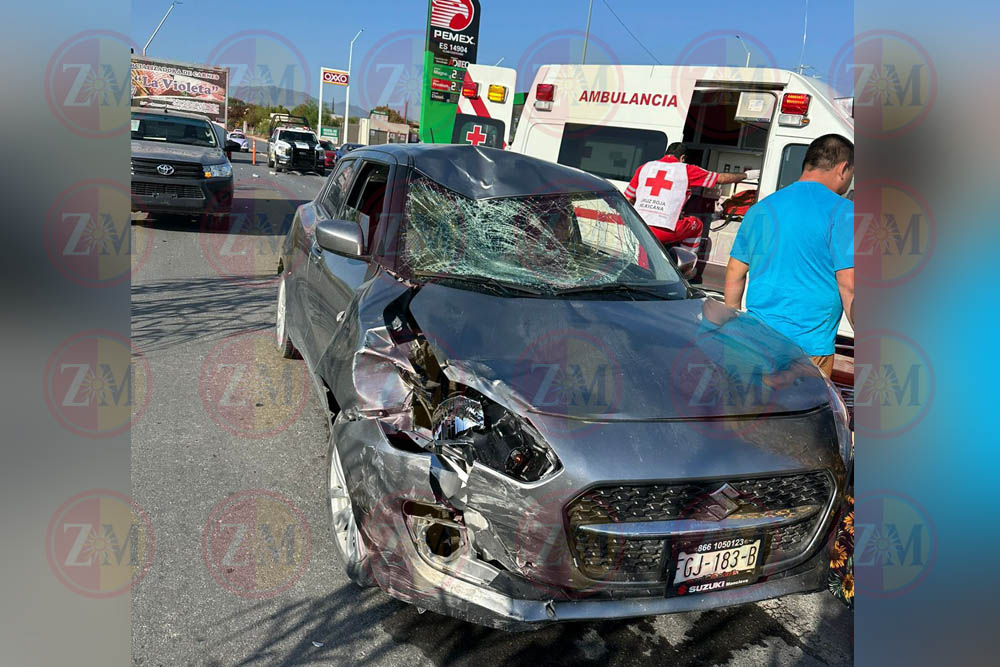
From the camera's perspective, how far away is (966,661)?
7.00ft

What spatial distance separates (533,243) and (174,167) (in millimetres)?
8877

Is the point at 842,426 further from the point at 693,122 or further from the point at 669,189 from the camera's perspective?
the point at 693,122

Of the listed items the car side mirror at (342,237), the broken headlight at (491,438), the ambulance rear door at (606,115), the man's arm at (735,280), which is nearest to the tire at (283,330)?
the car side mirror at (342,237)

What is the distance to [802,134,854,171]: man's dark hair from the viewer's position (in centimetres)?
351

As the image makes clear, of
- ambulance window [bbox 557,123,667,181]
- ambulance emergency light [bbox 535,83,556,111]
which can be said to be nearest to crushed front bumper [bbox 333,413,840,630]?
ambulance window [bbox 557,123,667,181]

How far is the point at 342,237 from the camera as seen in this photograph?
11.2 ft

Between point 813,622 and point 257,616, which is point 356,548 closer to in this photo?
point 257,616

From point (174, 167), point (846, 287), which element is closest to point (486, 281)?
point (846, 287)

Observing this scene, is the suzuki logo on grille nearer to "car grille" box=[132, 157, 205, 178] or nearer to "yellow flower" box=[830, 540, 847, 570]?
"yellow flower" box=[830, 540, 847, 570]

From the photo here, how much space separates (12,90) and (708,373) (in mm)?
2207

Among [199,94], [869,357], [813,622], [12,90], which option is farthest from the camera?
[199,94]

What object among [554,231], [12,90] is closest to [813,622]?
[554,231]

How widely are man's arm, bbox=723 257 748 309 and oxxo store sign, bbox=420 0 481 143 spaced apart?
1051 cm

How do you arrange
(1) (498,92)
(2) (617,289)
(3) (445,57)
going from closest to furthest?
(2) (617,289) → (1) (498,92) → (3) (445,57)
